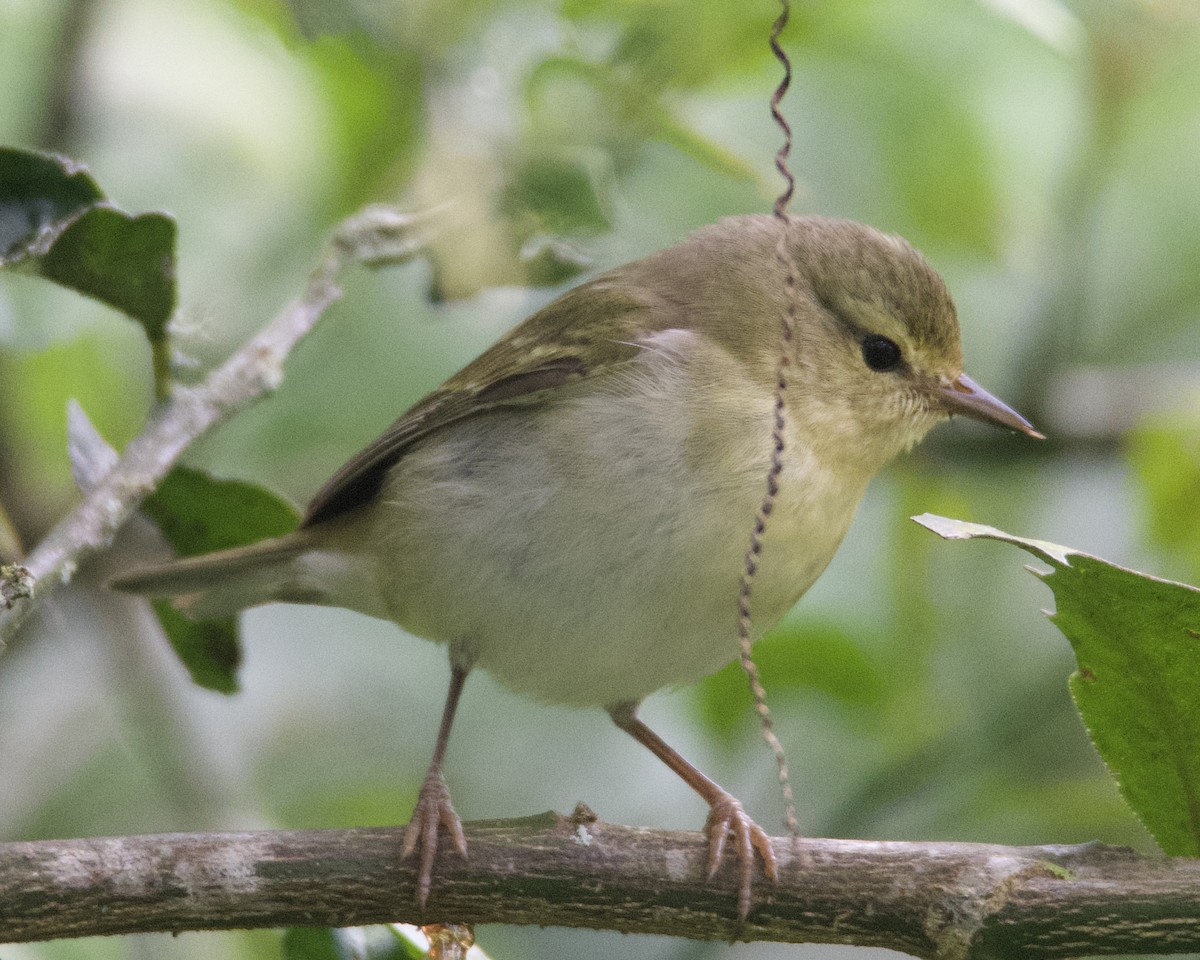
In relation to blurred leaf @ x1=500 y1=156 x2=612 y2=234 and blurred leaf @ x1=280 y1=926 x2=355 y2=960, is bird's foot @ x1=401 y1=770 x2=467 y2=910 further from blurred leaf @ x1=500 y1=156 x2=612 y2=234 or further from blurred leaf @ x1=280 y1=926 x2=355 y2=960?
blurred leaf @ x1=500 y1=156 x2=612 y2=234

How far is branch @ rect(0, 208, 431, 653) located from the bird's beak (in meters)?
1.18

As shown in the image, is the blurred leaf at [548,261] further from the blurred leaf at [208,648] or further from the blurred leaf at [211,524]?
the blurred leaf at [208,648]

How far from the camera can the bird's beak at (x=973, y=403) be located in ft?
9.96

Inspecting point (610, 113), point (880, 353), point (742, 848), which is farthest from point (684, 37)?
point (742, 848)

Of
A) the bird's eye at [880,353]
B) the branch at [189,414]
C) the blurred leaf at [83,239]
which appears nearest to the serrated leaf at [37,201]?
the blurred leaf at [83,239]

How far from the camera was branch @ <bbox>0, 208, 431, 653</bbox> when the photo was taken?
216 cm

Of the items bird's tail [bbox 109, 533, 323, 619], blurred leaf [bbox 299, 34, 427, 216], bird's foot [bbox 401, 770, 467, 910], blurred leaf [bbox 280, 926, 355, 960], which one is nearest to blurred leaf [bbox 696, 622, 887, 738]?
bird's foot [bbox 401, 770, 467, 910]

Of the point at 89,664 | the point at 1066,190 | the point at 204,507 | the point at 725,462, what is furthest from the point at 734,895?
the point at 1066,190

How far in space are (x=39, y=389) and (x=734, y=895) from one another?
2.41 meters

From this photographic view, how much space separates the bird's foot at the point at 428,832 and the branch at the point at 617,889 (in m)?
0.02

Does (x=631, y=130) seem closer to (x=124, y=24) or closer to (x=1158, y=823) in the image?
(x=124, y=24)

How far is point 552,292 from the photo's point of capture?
3.69 meters

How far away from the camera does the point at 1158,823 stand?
205 cm

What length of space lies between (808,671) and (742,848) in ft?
3.60
